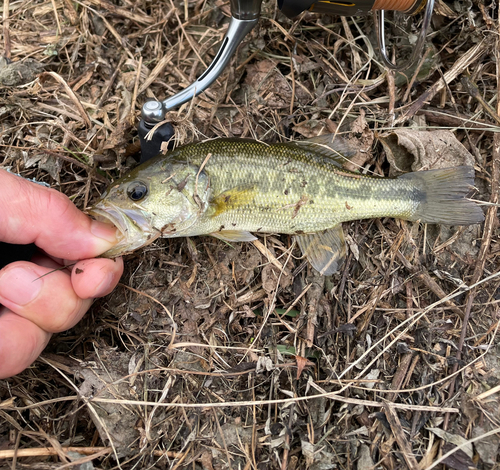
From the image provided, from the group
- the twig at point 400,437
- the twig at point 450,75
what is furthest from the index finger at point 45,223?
the twig at point 450,75

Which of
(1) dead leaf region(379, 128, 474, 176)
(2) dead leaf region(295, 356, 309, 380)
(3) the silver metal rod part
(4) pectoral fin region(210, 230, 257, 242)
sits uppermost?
(3) the silver metal rod part

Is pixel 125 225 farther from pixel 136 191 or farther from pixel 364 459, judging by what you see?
pixel 364 459

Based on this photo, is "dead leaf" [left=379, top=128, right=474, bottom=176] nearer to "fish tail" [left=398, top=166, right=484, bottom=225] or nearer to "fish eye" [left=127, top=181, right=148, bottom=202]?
"fish tail" [left=398, top=166, right=484, bottom=225]

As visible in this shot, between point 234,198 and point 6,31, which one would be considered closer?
point 234,198

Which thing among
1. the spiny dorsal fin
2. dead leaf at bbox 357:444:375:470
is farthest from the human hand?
dead leaf at bbox 357:444:375:470

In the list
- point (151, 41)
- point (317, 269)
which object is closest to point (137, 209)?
point (317, 269)

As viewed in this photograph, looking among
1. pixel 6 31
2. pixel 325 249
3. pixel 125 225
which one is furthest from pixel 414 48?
pixel 6 31
